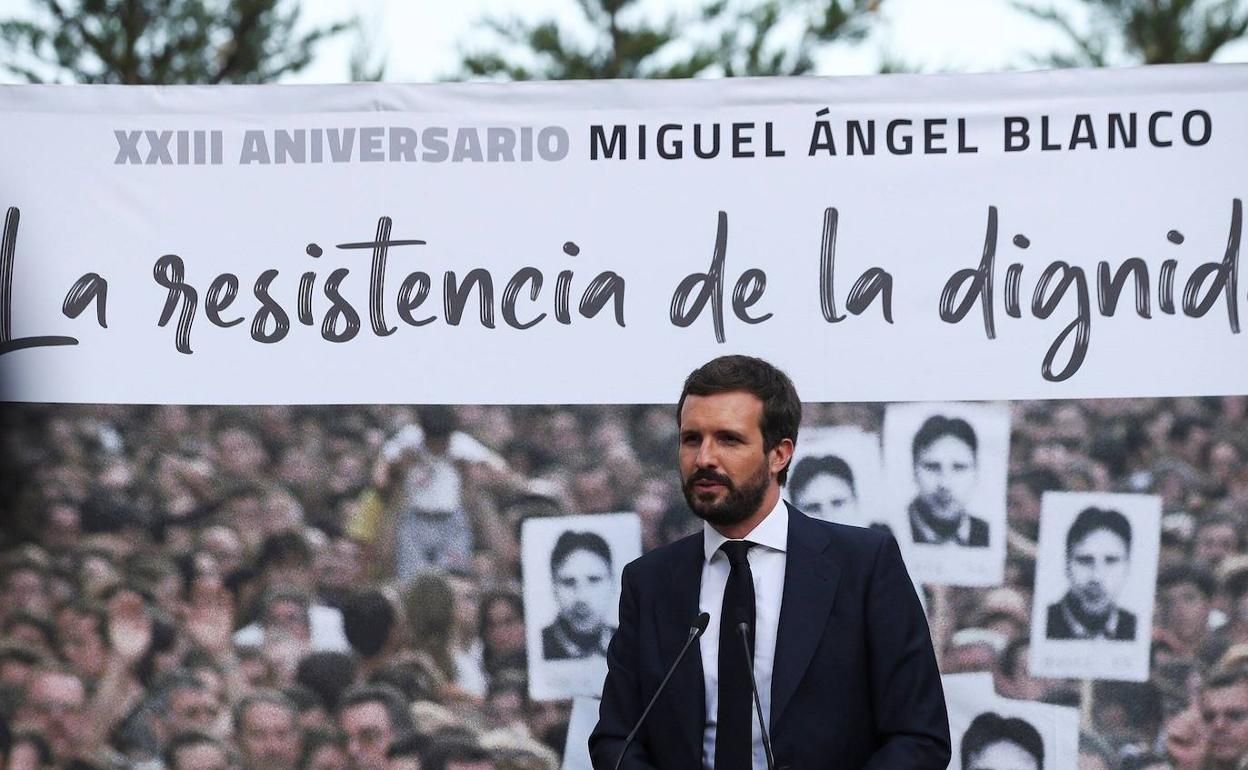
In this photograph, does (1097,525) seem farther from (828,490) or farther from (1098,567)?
(828,490)

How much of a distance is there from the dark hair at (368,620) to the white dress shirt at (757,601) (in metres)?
0.98

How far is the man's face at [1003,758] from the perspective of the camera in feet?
12.7

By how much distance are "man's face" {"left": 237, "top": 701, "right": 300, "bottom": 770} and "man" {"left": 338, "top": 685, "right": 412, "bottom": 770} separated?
0.47ft

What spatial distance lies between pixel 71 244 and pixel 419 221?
3.11 ft

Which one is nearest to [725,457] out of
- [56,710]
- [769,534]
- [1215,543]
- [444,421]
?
[769,534]

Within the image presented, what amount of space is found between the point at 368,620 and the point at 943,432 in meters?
1.58

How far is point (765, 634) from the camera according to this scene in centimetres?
334

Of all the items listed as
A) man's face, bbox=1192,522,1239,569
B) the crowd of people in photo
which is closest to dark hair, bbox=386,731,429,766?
the crowd of people in photo

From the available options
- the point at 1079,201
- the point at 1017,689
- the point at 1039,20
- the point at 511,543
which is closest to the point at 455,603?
the point at 511,543

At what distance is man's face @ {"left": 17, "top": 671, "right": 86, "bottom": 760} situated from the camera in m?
4.05

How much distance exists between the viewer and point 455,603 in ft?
13.1

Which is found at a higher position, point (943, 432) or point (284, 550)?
point (943, 432)

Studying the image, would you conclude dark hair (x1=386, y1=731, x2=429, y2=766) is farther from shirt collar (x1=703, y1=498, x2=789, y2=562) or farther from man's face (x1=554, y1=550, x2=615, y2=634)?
shirt collar (x1=703, y1=498, x2=789, y2=562)

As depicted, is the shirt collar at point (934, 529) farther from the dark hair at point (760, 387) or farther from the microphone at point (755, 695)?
the microphone at point (755, 695)
